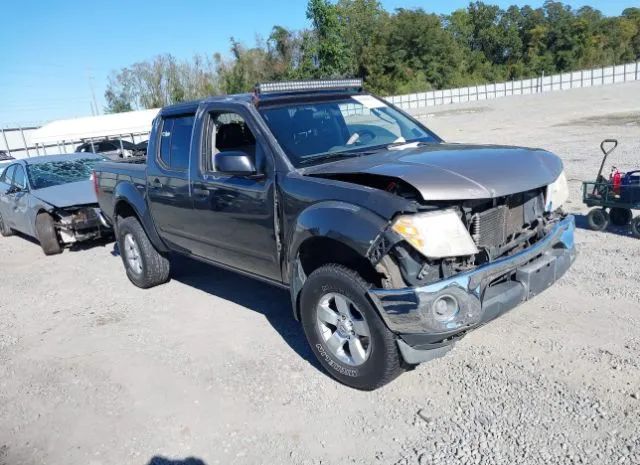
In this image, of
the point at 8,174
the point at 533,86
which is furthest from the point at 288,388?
the point at 533,86

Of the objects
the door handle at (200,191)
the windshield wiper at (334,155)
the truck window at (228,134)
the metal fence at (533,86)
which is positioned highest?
the truck window at (228,134)

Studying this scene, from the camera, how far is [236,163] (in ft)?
13.5

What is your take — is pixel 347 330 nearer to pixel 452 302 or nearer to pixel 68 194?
pixel 452 302

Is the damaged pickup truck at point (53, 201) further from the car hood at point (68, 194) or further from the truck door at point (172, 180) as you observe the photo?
the truck door at point (172, 180)

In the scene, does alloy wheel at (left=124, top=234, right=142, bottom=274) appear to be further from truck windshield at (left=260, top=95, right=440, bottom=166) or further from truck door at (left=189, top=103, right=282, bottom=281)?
truck windshield at (left=260, top=95, right=440, bottom=166)

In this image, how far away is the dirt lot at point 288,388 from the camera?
10.6 feet

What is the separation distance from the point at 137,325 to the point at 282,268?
2.05 meters

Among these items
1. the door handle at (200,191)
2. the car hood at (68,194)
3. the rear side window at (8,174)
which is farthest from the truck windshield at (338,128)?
the rear side window at (8,174)

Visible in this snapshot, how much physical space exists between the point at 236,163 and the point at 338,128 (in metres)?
1.05

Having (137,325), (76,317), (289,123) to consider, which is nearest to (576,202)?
(289,123)

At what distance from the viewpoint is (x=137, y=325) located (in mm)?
5484

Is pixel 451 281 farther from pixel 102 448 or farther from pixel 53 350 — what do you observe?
pixel 53 350

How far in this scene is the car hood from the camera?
28.6 feet

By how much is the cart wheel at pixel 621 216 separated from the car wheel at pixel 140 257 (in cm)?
545
